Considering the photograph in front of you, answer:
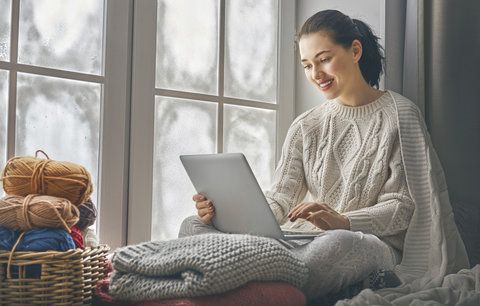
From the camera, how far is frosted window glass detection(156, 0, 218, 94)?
1.85m

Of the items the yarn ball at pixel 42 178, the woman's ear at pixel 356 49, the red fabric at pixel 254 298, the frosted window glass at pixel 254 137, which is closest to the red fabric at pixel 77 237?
the yarn ball at pixel 42 178

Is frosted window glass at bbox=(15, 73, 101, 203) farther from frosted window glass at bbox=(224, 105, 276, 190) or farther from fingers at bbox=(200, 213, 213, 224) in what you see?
frosted window glass at bbox=(224, 105, 276, 190)

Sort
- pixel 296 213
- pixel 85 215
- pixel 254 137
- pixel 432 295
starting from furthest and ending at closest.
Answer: pixel 254 137 < pixel 296 213 < pixel 85 215 < pixel 432 295

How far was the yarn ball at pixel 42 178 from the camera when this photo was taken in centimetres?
124

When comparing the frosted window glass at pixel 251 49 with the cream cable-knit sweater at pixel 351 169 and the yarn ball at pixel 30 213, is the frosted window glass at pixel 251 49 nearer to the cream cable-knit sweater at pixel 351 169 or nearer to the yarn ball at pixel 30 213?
the cream cable-knit sweater at pixel 351 169

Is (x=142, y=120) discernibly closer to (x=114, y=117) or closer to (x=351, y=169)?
(x=114, y=117)

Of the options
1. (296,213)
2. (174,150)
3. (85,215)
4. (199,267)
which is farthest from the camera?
(174,150)

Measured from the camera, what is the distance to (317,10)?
215cm

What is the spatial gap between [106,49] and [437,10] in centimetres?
89

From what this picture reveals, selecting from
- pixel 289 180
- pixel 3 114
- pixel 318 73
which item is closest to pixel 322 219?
pixel 289 180

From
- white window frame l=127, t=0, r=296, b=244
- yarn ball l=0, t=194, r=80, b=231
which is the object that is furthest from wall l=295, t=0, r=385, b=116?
yarn ball l=0, t=194, r=80, b=231

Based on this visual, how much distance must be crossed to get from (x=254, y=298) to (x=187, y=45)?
991mm

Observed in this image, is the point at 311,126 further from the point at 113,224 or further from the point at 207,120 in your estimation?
the point at 113,224

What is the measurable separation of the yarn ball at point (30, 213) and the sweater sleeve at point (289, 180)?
698 mm
